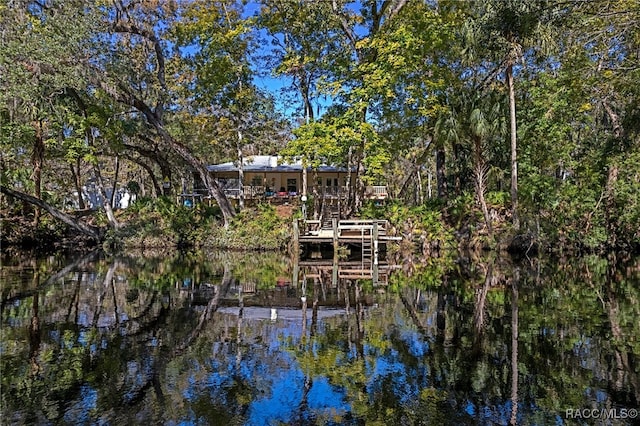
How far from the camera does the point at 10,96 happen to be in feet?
62.5

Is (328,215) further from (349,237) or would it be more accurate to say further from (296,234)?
(296,234)

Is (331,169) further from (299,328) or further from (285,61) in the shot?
(299,328)

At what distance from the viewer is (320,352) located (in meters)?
7.70

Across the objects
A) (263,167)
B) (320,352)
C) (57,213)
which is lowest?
(320,352)

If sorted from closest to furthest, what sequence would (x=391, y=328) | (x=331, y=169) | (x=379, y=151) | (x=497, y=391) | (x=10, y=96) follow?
(x=497, y=391), (x=391, y=328), (x=10, y=96), (x=379, y=151), (x=331, y=169)

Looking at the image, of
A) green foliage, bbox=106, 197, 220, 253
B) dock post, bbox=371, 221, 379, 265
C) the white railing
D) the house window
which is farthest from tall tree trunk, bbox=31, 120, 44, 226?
the white railing

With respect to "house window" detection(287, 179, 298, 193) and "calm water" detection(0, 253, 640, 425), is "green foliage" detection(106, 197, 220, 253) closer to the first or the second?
"house window" detection(287, 179, 298, 193)

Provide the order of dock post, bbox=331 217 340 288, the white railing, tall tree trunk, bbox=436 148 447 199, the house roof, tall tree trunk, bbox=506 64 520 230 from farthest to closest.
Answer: the white railing < the house roof < tall tree trunk, bbox=436 148 447 199 < tall tree trunk, bbox=506 64 520 230 < dock post, bbox=331 217 340 288

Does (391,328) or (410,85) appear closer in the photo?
(391,328)

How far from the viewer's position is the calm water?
219 inches

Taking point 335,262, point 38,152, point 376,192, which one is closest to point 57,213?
point 38,152

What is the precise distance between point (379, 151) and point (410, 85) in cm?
370

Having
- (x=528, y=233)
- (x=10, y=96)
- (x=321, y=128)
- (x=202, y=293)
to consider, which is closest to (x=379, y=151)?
(x=321, y=128)

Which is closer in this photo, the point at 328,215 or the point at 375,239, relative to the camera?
the point at 375,239
